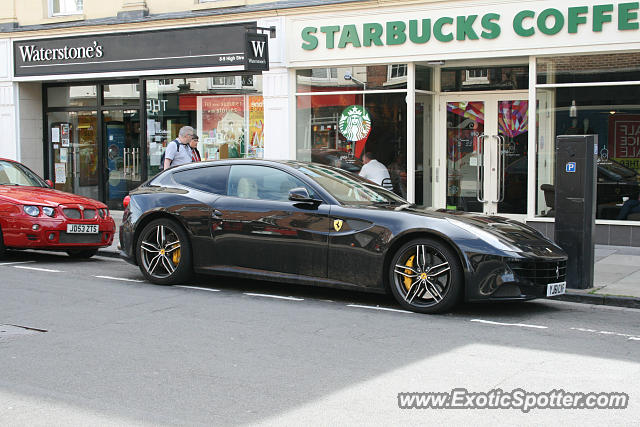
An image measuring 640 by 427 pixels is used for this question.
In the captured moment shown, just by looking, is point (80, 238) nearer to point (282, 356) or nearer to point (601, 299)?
point (282, 356)

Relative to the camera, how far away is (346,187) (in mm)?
8914

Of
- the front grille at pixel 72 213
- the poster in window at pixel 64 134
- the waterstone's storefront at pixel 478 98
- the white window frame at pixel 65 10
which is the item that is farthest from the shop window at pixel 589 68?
the poster in window at pixel 64 134

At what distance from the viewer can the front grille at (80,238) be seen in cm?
1123

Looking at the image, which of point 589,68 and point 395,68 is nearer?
point 589,68

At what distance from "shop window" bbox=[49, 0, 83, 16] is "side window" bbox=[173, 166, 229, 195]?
10.5 meters

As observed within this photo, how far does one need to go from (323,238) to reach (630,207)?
673 cm

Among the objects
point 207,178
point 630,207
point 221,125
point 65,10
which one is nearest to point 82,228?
point 207,178

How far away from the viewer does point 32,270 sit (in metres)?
10.7

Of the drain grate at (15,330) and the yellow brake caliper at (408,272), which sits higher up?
the yellow brake caliper at (408,272)

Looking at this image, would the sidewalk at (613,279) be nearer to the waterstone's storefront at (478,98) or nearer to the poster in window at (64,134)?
the waterstone's storefront at (478,98)

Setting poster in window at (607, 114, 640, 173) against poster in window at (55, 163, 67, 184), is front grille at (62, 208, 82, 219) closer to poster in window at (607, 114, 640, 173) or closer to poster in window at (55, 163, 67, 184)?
poster in window at (607, 114, 640, 173)

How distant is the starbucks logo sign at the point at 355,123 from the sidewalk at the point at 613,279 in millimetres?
4767

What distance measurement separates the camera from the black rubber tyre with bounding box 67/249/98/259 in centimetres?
1216

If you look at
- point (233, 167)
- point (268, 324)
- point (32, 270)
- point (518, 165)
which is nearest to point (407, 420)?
point (268, 324)
